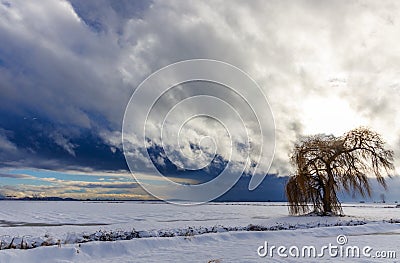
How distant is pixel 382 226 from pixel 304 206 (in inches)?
291

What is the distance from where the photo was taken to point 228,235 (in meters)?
11.2

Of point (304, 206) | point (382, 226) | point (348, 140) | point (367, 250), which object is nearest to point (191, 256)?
point (367, 250)

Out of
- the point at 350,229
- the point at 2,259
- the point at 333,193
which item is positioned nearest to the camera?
the point at 2,259

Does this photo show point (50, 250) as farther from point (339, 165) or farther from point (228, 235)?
point (339, 165)

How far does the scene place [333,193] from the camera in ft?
73.5

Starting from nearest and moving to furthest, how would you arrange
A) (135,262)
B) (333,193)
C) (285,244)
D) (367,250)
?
(135,262)
(367,250)
(285,244)
(333,193)

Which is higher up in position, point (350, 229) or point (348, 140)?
point (348, 140)

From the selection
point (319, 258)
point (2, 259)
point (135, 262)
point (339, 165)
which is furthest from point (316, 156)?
point (2, 259)

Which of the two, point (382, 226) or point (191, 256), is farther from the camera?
point (382, 226)

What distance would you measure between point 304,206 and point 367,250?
13693mm

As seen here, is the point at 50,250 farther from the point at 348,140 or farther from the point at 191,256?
the point at 348,140

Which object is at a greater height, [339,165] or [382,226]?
[339,165]

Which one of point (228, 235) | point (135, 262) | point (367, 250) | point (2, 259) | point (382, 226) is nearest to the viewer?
point (2, 259)

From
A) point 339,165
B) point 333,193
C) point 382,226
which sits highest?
point 339,165
